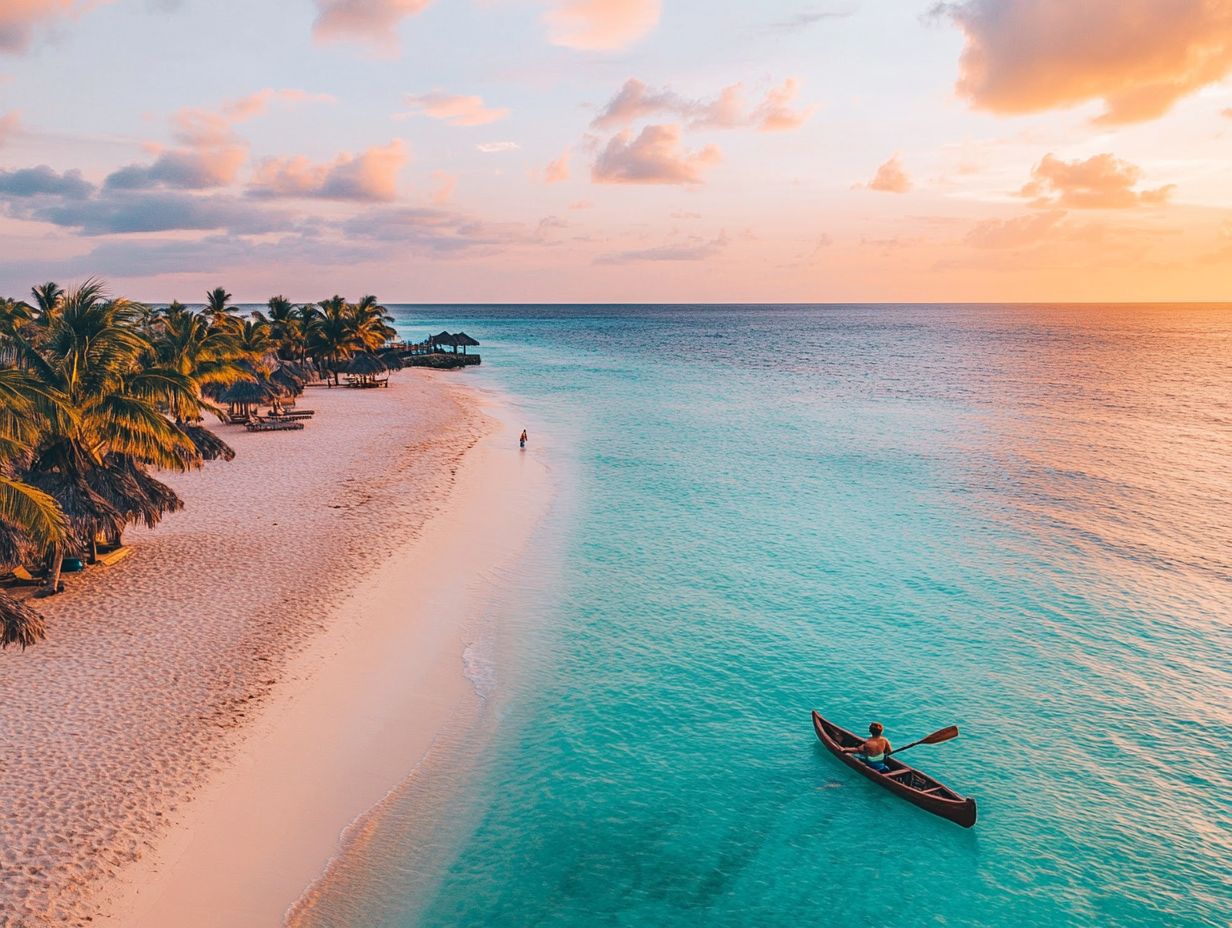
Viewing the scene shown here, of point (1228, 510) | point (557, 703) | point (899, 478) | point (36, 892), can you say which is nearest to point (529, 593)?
point (557, 703)

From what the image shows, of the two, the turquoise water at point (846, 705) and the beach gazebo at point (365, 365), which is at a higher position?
the beach gazebo at point (365, 365)

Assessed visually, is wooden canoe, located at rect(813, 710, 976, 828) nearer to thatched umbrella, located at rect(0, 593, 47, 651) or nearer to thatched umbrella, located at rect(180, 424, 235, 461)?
thatched umbrella, located at rect(0, 593, 47, 651)

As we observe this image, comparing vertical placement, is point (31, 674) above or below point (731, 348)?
below

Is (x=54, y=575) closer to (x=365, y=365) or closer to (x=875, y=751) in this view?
(x=875, y=751)

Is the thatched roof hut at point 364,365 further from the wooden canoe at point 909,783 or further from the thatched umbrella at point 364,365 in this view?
the wooden canoe at point 909,783

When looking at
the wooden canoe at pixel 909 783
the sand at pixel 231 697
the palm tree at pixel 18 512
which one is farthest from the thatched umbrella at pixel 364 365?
the wooden canoe at pixel 909 783

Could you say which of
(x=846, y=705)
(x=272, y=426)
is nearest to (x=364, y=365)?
(x=272, y=426)

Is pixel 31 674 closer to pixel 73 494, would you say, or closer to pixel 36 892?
pixel 73 494
